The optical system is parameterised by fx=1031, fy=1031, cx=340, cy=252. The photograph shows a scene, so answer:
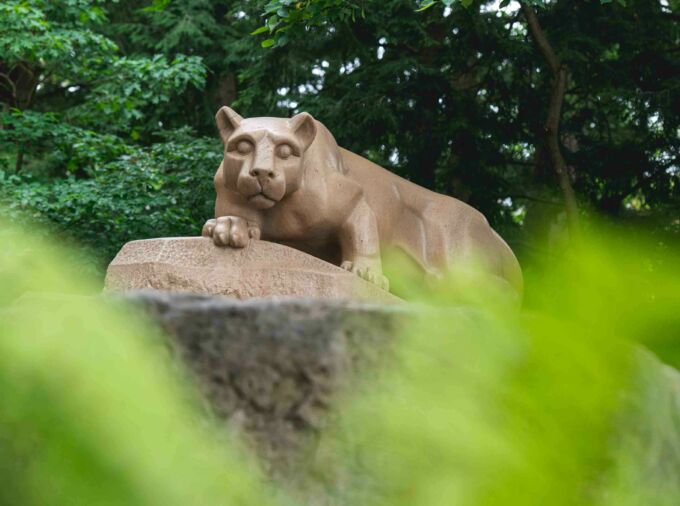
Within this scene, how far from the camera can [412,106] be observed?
10.4m

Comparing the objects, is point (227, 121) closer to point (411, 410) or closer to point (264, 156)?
point (264, 156)

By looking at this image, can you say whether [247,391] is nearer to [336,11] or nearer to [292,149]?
[292,149]

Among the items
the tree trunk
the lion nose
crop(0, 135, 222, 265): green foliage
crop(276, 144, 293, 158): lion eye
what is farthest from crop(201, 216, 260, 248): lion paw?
the tree trunk

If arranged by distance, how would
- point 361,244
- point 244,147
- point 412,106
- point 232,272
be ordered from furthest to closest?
point 412,106 → point 361,244 → point 244,147 → point 232,272

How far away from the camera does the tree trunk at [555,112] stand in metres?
9.80

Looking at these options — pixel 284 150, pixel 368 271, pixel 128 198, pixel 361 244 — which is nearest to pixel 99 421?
pixel 284 150

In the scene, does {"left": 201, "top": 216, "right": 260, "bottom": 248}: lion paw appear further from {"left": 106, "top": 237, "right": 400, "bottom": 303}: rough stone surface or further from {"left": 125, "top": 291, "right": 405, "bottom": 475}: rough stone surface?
{"left": 125, "top": 291, "right": 405, "bottom": 475}: rough stone surface

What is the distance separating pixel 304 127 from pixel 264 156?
334mm

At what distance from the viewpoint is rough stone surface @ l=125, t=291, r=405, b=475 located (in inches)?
39.0

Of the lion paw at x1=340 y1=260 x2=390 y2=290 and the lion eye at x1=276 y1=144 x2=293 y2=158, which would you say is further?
the lion paw at x1=340 y1=260 x2=390 y2=290

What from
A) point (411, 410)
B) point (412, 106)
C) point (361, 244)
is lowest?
point (361, 244)

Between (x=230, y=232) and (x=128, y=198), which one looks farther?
(x=128, y=198)

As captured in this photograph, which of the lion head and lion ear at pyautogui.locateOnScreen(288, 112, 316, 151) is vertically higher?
lion ear at pyautogui.locateOnScreen(288, 112, 316, 151)

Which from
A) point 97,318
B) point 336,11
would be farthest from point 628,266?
point 336,11
